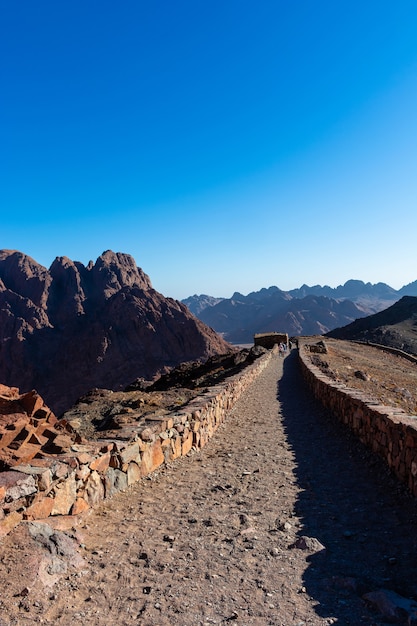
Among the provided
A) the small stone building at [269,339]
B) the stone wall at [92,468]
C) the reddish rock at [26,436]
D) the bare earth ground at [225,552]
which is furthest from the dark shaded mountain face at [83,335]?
the bare earth ground at [225,552]

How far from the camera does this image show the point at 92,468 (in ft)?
18.4

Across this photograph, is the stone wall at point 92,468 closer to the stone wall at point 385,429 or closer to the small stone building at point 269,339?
the stone wall at point 385,429

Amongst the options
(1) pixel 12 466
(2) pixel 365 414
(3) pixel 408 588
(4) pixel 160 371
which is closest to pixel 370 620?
(3) pixel 408 588

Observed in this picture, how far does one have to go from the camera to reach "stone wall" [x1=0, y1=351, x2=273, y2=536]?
4.37 m

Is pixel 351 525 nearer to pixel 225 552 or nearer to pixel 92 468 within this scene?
pixel 225 552

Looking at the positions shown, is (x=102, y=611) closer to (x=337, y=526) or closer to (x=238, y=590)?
(x=238, y=590)

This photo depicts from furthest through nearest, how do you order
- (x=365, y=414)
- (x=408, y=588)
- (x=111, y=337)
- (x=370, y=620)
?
(x=111, y=337)
(x=365, y=414)
(x=408, y=588)
(x=370, y=620)

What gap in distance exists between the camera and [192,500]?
6086mm

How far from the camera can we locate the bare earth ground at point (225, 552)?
134 inches

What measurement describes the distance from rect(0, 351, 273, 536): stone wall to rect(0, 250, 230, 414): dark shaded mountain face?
67500 mm

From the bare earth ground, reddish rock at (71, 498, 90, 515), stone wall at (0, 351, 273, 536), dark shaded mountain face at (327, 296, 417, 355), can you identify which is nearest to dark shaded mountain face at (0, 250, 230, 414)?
dark shaded mountain face at (327, 296, 417, 355)

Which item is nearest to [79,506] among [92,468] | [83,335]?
[92,468]

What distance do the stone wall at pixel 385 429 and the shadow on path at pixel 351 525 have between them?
0.63ft

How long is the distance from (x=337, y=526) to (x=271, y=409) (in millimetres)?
9009
